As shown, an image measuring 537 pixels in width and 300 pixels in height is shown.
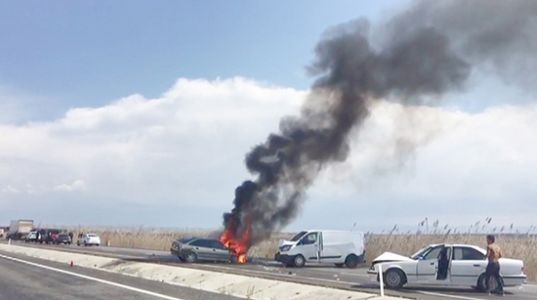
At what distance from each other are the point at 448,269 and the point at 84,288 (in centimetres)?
1115

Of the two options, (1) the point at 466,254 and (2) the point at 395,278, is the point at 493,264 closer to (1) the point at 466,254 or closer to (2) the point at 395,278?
(1) the point at 466,254

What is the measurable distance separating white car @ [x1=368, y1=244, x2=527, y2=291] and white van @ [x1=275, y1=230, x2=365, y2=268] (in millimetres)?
16092

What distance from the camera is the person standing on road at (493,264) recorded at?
22.4 m

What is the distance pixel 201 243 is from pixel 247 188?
446 inches

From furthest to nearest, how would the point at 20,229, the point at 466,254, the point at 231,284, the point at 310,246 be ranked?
1. the point at 20,229
2. the point at 310,246
3. the point at 466,254
4. the point at 231,284

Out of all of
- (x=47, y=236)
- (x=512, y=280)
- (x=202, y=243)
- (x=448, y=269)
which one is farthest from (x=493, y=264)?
(x=47, y=236)

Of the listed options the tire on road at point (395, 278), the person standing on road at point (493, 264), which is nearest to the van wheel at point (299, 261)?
the tire on road at point (395, 278)

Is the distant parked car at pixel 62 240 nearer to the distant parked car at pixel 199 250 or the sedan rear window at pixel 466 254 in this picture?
the distant parked car at pixel 199 250

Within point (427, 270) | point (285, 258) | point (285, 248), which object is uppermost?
point (285, 248)

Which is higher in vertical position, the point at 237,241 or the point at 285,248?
the point at 237,241

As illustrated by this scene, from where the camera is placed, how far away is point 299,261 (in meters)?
39.8

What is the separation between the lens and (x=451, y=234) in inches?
1698

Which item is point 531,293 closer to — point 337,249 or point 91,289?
point 91,289

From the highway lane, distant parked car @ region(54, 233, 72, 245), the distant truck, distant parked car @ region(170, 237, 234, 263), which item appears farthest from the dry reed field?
the distant truck
